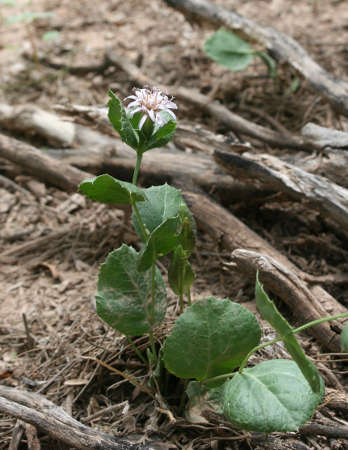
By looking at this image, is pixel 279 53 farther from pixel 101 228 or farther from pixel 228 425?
pixel 228 425

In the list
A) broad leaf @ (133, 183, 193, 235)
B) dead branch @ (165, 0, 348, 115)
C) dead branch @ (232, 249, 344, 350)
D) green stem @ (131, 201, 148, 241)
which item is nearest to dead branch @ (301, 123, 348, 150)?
dead branch @ (165, 0, 348, 115)

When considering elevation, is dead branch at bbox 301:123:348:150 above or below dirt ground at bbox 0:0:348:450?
above

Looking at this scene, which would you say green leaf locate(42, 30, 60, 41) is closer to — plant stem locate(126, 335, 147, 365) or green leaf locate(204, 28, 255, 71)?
green leaf locate(204, 28, 255, 71)

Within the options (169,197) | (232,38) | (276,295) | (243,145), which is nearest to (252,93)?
(232,38)

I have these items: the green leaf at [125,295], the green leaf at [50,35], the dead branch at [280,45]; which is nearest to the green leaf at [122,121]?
the green leaf at [125,295]

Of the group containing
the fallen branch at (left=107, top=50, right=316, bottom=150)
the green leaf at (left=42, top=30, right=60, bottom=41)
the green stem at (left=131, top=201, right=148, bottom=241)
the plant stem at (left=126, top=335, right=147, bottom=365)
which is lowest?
the plant stem at (left=126, top=335, right=147, bottom=365)

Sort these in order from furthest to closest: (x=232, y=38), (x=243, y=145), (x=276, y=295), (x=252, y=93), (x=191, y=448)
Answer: (x=252, y=93) → (x=232, y=38) → (x=243, y=145) → (x=276, y=295) → (x=191, y=448)
